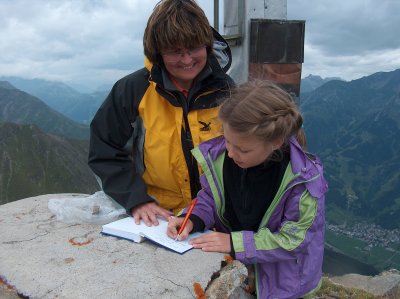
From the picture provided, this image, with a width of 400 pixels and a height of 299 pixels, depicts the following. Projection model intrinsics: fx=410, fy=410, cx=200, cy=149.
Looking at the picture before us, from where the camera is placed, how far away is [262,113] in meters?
2.96

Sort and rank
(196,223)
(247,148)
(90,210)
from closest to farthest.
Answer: (247,148), (196,223), (90,210)

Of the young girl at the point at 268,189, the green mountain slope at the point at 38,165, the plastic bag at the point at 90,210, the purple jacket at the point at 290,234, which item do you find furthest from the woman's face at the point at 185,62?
the green mountain slope at the point at 38,165

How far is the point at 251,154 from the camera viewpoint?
3092 mm

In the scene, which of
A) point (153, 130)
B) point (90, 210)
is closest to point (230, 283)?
point (153, 130)

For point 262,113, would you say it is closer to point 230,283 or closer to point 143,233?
point 230,283

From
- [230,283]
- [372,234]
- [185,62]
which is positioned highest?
[185,62]

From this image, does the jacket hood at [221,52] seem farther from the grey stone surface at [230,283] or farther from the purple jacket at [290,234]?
the grey stone surface at [230,283]

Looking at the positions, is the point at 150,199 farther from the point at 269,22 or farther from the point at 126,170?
the point at 269,22

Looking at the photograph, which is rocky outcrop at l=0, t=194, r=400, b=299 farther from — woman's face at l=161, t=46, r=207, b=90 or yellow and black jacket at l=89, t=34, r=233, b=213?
woman's face at l=161, t=46, r=207, b=90

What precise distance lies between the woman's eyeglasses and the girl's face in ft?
3.12

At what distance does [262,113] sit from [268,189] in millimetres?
659

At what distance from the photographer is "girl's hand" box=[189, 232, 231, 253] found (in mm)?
3457

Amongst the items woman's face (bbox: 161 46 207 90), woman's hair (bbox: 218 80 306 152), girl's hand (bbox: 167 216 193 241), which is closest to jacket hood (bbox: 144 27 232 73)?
woman's face (bbox: 161 46 207 90)

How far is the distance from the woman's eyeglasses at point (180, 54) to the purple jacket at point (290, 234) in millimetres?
917
